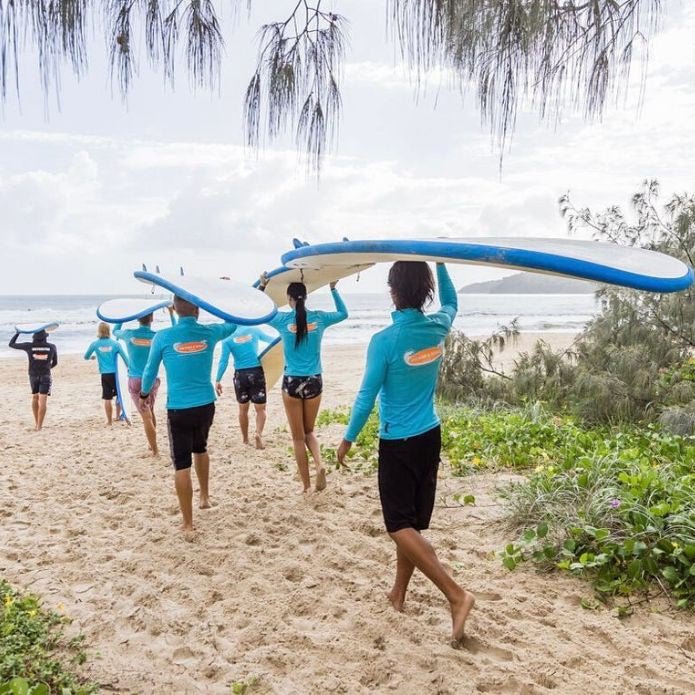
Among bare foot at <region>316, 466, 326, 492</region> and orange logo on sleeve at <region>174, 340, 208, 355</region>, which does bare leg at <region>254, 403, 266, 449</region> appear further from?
orange logo on sleeve at <region>174, 340, 208, 355</region>

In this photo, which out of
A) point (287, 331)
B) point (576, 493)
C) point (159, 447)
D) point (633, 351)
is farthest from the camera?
point (159, 447)

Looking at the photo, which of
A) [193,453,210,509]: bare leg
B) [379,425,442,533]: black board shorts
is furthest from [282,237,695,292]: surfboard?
[193,453,210,509]: bare leg

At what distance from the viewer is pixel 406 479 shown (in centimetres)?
295

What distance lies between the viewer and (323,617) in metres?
3.15

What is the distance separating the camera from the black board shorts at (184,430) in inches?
168

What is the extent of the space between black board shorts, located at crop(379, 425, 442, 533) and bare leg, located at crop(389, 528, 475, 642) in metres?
0.08

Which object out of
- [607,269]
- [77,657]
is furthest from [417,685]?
[607,269]

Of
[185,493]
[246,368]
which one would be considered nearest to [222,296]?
[185,493]

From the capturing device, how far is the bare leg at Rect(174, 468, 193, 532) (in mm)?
4281

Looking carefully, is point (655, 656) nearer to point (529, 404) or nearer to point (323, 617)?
point (323, 617)

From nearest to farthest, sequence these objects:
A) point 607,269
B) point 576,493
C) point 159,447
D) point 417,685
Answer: point 607,269 → point 417,685 → point 576,493 → point 159,447

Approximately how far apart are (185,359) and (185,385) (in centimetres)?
18

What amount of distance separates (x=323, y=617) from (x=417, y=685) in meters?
0.70

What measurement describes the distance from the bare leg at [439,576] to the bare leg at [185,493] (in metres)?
→ 1.93
